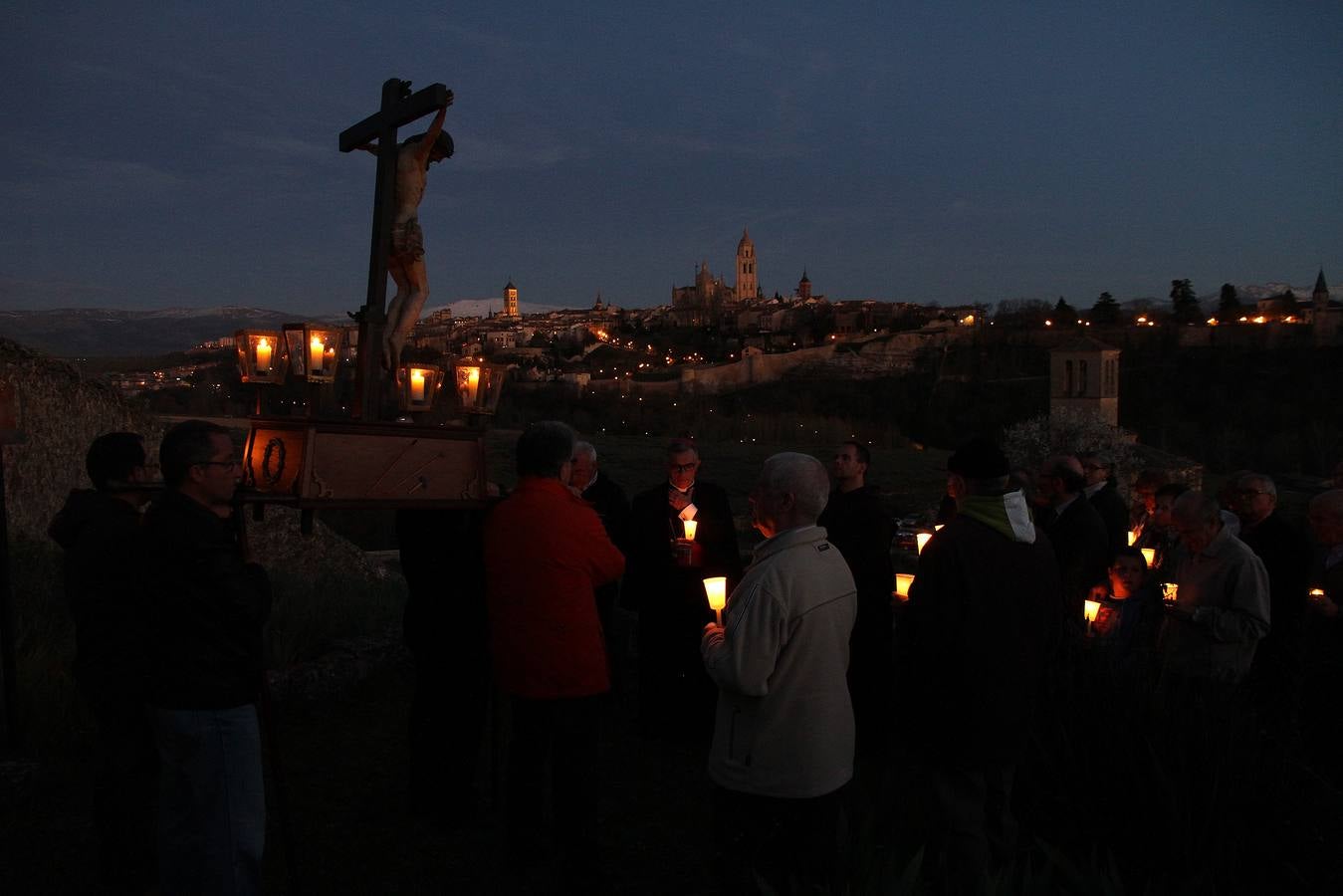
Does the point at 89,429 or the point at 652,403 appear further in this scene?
the point at 652,403

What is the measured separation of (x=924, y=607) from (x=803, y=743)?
2.57ft

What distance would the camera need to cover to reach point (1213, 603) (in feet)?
14.6

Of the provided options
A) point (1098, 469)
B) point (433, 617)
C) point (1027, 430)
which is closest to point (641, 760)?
point (433, 617)

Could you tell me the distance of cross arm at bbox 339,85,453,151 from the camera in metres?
4.11

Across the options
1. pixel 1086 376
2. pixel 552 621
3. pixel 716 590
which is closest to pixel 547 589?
Answer: pixel 552 621

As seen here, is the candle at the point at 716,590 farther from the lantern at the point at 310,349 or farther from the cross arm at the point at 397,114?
the cross arm at the point at 397,114

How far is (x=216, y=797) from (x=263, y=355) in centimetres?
170

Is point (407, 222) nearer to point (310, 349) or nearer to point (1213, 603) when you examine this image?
point (310, 349)

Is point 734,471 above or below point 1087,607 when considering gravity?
below

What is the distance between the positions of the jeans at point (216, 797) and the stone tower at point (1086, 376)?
46.6 meters

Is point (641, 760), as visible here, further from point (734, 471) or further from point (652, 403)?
point (652, 403)

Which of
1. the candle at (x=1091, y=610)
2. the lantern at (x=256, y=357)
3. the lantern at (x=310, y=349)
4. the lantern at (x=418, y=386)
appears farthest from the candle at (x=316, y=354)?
the candle at (x=1091, y=610)

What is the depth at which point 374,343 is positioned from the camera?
4.09 metres

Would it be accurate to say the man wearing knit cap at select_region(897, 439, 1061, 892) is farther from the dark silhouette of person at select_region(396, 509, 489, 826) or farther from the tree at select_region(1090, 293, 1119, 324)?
the tree at select_region(1090, 293, 1119, 324)
